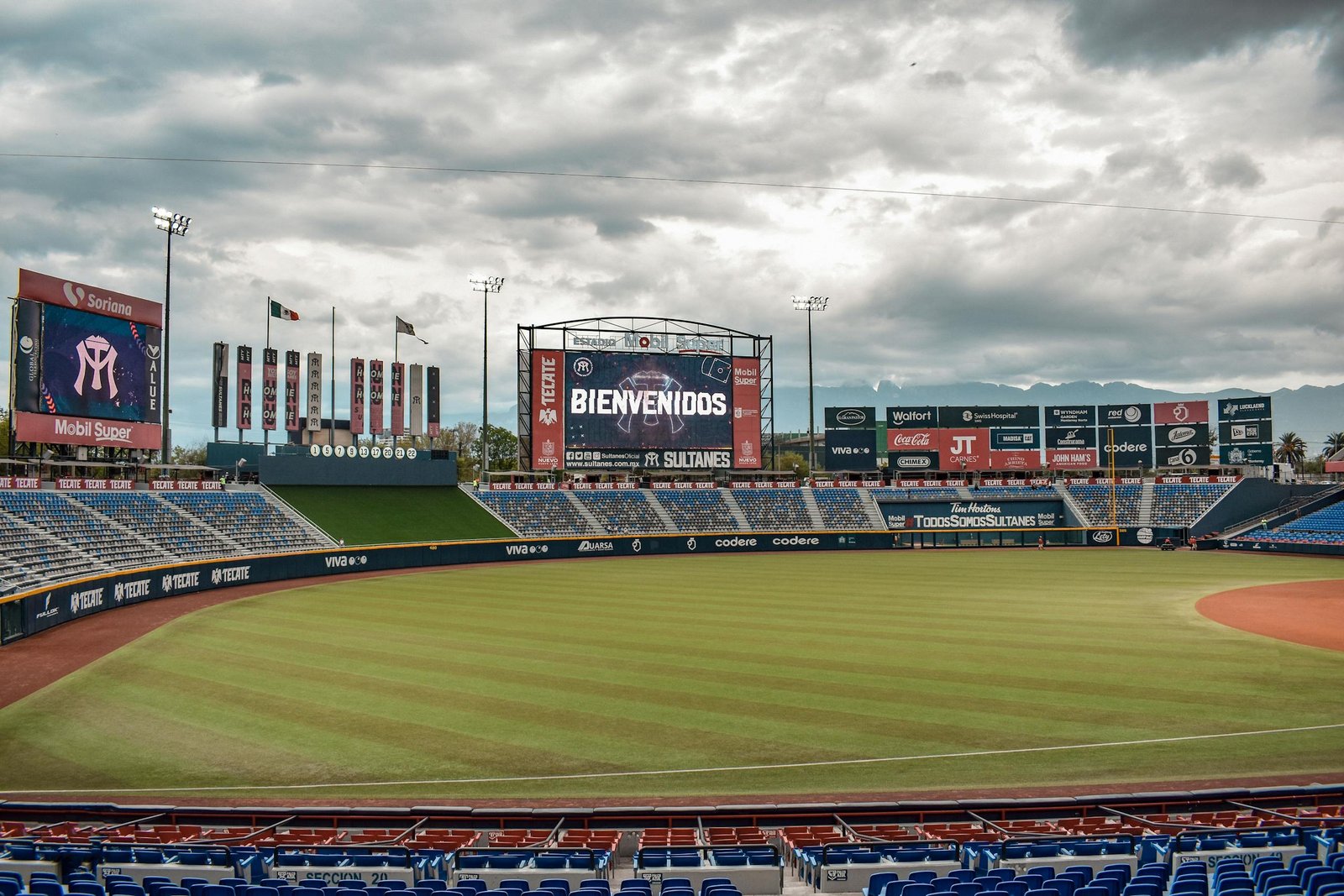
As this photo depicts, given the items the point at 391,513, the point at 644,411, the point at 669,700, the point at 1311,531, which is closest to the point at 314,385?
the point at 391,513

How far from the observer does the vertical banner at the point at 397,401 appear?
205 feet

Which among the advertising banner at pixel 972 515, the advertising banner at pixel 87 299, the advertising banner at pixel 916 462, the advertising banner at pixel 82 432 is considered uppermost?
the advertising banner at pixel 87 299

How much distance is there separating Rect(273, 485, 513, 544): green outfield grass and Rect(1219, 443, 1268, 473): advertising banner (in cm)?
6160

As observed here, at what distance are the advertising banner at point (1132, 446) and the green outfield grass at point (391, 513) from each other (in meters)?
54.9

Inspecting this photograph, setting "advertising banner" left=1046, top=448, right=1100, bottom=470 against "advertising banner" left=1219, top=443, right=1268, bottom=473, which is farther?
"advertising banner" left=1046, top=448, right=1100, bottom=470

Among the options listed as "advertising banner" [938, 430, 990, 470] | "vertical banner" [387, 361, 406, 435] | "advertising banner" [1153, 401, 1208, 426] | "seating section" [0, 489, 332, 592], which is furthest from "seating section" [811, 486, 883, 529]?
"seating section" [0, 489, 332, 592]

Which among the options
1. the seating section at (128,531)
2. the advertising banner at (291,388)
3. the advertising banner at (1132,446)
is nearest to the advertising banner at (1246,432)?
the advertising banner at (1132,446)

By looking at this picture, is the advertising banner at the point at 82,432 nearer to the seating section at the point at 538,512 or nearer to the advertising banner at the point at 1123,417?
the seating section at the point at 538,512

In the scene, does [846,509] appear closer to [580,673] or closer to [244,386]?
[244,386]

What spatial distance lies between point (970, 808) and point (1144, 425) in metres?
78.1

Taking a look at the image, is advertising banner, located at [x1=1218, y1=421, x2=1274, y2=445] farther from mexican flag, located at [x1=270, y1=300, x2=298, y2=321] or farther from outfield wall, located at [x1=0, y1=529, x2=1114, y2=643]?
mexican flag, located at [x1=270, y1=300, x2=298, y2=321]

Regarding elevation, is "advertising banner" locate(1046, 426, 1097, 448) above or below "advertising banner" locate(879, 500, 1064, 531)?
above

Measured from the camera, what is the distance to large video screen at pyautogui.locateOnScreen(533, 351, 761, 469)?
2670 inches

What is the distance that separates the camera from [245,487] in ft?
189
